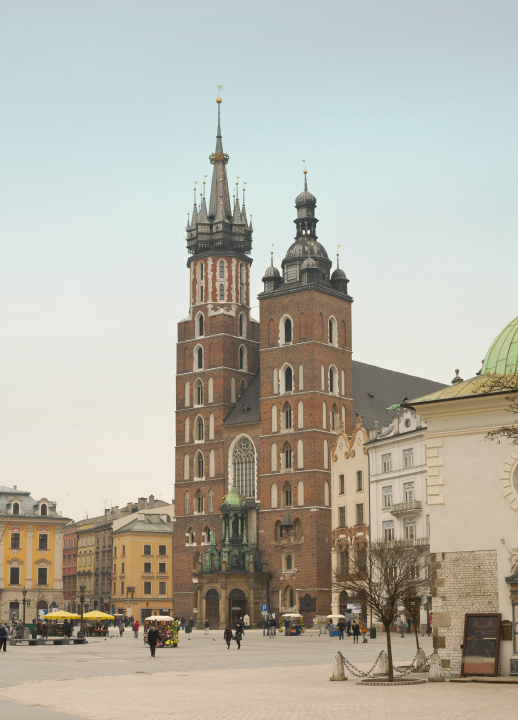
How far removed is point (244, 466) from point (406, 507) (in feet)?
82.9

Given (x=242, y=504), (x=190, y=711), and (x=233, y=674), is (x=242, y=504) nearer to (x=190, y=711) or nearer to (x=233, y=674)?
(x=233, y=674)

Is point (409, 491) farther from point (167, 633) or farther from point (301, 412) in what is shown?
point (167, 633)

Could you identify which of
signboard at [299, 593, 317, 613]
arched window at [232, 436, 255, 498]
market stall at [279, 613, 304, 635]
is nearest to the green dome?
market stall at [279, 613, 304, 635]

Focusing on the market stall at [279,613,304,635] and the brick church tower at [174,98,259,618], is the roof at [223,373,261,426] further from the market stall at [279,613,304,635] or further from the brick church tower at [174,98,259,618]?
the market stall at [279,613,304,635]

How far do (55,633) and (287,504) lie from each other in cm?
2640

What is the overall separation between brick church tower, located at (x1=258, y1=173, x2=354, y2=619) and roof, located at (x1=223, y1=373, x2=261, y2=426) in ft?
7.54

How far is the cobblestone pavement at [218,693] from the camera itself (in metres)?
19.6

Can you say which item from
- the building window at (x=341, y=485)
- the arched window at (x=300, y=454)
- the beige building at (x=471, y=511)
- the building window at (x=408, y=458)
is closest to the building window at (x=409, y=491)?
the building window at (x=408, y=458)

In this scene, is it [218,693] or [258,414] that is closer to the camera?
[218,693]

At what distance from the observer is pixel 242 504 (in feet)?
276

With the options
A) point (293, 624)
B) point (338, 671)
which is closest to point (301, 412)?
point (293, 624)

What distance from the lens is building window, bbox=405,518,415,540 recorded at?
63.7 meters

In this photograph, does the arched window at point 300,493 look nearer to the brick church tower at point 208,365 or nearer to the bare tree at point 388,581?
the brick church tower at point 208,365

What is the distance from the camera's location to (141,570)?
358ft
